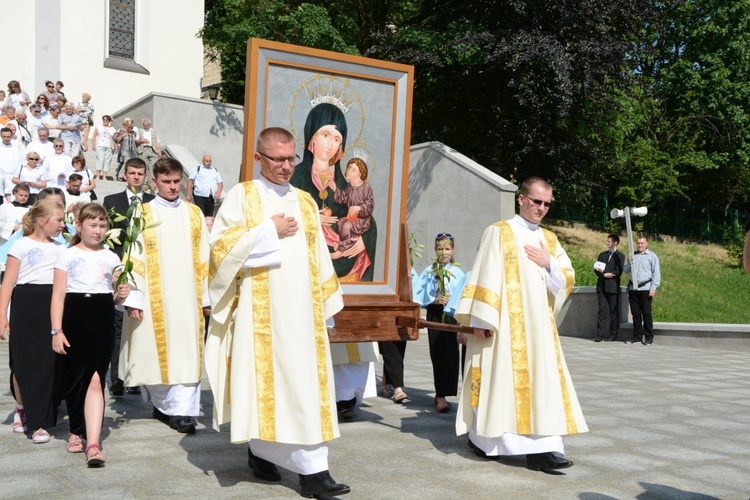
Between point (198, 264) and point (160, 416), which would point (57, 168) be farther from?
point (160, 416)

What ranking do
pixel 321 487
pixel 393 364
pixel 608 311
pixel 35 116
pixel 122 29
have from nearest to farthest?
1. pixel 321 487
2. pixel 393 364
3. pixel 608 311
4. pixel 35 116
5. pixel 122 29

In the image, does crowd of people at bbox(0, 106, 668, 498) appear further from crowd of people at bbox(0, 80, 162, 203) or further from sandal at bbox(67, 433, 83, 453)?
crowd of people at bbox(0, 80, 162, 203)

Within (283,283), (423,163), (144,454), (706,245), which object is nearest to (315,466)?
(283,283)

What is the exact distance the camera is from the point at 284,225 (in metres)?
5.45

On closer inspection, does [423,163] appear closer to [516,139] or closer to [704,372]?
[516,139]

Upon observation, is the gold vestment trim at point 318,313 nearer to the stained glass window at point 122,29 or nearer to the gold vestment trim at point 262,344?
the gold vestment trim at point 262,344

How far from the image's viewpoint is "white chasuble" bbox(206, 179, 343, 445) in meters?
5.33

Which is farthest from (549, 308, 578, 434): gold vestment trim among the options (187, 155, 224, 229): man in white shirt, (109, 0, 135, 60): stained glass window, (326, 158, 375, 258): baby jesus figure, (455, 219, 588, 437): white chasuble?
(109, 0, 135, 60): stained glass window

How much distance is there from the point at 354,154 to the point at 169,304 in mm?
1915

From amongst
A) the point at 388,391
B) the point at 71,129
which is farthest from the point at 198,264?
the point at 71,129

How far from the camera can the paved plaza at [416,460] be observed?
533 cm

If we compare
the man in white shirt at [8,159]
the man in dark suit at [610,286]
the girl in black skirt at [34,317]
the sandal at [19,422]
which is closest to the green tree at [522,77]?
the man in dark suit at [610,286]

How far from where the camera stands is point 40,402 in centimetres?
646

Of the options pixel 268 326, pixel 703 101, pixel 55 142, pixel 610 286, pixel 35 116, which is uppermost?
pixel 703 101
